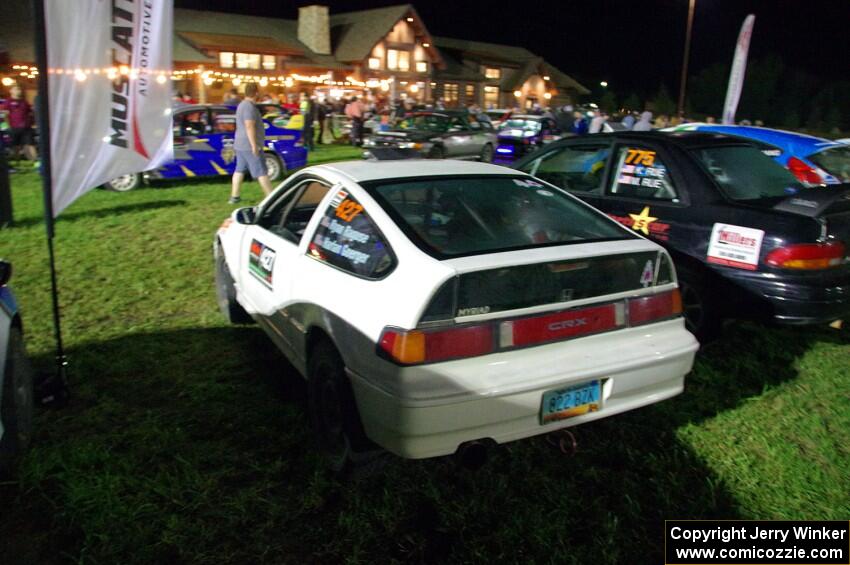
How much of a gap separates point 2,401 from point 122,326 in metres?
2.36

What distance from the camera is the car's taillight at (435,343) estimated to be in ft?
8.38

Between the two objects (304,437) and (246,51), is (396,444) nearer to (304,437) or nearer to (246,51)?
(304,437)

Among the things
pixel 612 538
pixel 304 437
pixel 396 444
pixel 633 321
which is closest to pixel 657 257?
pixel 633 321

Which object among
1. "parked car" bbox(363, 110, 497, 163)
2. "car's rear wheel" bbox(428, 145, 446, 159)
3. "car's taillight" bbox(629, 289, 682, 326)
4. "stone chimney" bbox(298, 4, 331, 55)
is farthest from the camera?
"stone chimney" bbox(298, 4, 331, 55)

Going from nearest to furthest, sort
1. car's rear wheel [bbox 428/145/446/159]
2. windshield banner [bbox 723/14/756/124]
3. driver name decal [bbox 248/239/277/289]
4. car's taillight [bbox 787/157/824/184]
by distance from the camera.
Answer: driver name decal [bbox 248/239/277/289] → car's taillight [bbox 787/157/824/184] → car's rear wheel [bbox 428/145/446/159] → windshield banner [bbox 723/14/756/124]

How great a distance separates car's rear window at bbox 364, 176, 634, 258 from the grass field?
111 centimetres

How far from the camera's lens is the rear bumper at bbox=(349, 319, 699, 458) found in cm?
257

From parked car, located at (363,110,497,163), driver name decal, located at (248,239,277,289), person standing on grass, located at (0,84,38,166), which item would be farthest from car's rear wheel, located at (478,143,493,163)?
driver name decal, located at (248,239,277,289)

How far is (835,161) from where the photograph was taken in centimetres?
746

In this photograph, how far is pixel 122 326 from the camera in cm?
504

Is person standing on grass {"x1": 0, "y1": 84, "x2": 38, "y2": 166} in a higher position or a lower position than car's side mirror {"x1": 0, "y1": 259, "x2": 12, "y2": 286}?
higher

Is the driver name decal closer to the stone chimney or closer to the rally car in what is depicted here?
the rally car

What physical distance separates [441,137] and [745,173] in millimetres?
11448

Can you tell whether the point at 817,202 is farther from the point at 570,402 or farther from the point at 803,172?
the point at 803,172
